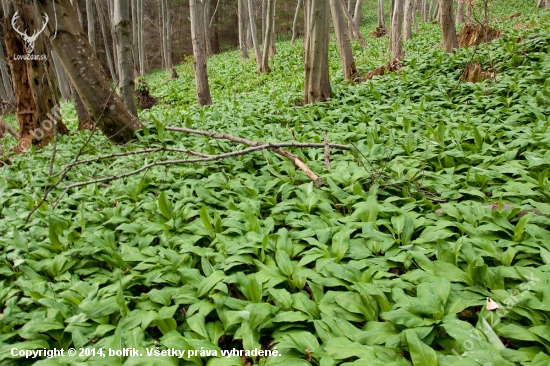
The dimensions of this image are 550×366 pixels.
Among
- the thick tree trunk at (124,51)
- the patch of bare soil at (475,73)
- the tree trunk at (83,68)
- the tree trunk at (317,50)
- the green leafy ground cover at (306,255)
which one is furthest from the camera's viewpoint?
the patch of bare soil at (475,73)

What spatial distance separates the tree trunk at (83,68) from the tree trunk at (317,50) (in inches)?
121

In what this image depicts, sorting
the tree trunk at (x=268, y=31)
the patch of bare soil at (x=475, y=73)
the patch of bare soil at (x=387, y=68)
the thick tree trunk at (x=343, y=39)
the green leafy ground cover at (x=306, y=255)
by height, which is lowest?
the green leafy ground cover at (x=306, y=255)

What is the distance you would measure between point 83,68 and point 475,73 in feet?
19.6

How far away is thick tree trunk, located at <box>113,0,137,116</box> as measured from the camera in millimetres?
5023

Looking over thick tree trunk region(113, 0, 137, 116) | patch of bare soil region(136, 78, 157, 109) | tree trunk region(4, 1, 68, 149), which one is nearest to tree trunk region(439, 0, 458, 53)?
thick tree trunk region(113, 0, 137, 116)

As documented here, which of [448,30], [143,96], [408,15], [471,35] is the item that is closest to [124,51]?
[448,30]

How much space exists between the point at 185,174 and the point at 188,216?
0.89 metres

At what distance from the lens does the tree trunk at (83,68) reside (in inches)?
157

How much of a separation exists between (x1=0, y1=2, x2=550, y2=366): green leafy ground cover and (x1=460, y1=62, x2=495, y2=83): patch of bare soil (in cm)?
176

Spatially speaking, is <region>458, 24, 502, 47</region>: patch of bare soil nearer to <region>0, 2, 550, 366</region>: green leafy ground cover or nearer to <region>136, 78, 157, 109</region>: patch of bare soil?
<region>0, 2, 550, 366</region>: green leafy ground cover

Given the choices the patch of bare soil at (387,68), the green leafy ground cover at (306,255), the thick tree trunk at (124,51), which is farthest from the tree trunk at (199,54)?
the green leafy ground cover at (306,255)

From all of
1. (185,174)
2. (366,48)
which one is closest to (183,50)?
(366,48)

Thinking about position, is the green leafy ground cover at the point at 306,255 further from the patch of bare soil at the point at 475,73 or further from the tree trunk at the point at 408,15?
the tree trunk at the point at 408,15

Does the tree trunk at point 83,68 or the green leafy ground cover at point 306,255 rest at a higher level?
the tree trunk at point 83,68
